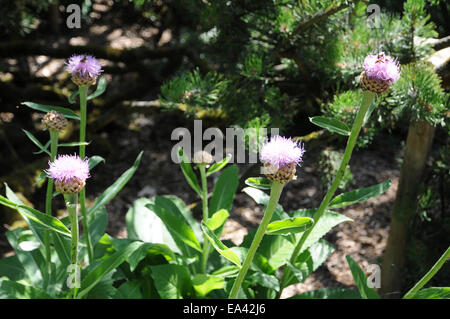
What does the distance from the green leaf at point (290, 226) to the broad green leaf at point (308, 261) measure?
0.29 m

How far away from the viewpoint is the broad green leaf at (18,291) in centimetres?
118

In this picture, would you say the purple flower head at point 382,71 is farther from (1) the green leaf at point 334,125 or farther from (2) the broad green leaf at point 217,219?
(2) the broad green leaf at point 217,219

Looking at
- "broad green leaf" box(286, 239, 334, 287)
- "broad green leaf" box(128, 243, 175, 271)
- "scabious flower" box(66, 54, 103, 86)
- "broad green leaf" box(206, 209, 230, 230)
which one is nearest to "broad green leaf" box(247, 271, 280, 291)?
"broad green leaf" box(286, 239, 334, 287)

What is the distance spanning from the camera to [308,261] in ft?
4.34

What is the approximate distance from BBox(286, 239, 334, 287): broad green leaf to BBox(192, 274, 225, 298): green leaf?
19cm

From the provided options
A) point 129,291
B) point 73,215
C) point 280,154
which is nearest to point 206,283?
point 129,291

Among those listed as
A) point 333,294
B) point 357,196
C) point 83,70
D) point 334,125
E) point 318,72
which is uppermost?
point 318,72

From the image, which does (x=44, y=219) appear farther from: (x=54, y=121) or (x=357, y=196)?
(x=357, y=196)

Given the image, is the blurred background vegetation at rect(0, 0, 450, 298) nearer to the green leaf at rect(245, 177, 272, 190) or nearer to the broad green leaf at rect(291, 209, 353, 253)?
the broad green leaf at rect(291, 209, 353, 253)

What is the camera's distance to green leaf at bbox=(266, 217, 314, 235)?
90 cm

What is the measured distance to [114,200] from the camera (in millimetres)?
2215

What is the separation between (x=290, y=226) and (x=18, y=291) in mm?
711

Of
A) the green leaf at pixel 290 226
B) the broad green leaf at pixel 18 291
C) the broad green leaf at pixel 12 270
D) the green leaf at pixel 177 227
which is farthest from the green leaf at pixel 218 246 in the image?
the broad green leaf at pixel 12 270

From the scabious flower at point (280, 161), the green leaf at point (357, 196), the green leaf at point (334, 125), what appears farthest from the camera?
the green leaf at point (357, 196)
